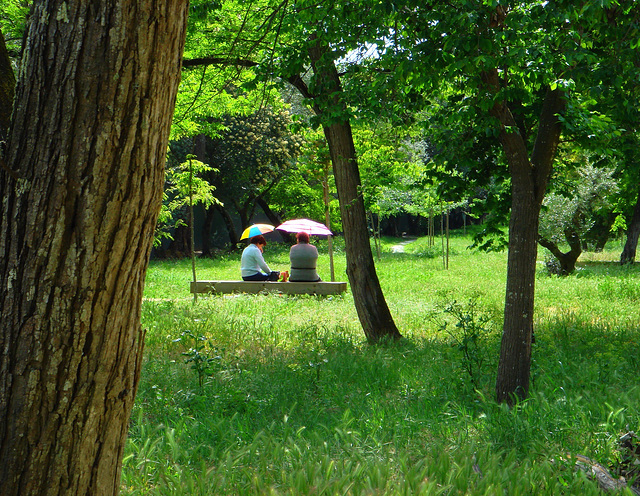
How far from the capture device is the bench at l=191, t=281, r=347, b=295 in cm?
1322

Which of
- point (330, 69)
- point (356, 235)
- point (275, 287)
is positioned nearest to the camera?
point (330, 69)

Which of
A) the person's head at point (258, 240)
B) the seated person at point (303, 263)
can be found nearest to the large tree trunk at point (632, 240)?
the seated person at point (303, 263)

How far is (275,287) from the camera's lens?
13.2 metres

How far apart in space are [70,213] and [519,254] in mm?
4272

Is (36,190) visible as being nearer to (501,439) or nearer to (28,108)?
(28,108)

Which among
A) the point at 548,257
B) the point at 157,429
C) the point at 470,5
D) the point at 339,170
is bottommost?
the point at 157,429

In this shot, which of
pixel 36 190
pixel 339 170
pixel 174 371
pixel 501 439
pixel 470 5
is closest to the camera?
pixel 36 190

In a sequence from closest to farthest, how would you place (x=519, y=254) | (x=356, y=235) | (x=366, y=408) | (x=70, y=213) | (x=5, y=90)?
(x=70, y=213), (x=5, y=90), (x=366, y=408), (x=519, y=254), (x=356, y=235)

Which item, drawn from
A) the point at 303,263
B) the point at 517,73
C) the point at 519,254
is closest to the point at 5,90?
the point at 517,73

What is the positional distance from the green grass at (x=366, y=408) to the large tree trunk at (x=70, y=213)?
1.45m

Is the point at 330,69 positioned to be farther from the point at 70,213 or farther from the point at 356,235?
the point at 70,213

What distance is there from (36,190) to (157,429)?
290 centimetres

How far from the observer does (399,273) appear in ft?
64.1

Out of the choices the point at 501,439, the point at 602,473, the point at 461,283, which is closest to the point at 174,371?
the point at 501,439
